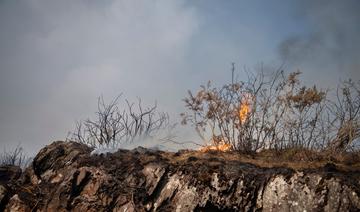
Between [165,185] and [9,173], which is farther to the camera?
[9,173]

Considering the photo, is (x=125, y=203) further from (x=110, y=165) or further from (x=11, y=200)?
(x=11, y=200)

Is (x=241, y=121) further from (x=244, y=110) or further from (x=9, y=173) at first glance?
(x=9, y=173)

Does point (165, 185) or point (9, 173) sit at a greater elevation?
point (9, 173)

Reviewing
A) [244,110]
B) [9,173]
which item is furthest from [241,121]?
[9,173]

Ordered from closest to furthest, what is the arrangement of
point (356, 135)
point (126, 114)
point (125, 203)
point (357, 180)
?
point (357, 180) → point (125, 203) → point (356, 135) → point (126, 114)

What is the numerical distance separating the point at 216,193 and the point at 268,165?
147 centimetres

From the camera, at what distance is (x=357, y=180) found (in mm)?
→ 6492

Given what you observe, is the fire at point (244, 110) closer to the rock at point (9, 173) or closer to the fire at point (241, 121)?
the fire at point (241, 121)

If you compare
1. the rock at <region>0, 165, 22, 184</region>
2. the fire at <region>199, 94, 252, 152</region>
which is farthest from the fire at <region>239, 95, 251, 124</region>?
the rock at <region>0, 165, 22, 184</region>

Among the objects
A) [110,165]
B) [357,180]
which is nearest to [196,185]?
[110,165]

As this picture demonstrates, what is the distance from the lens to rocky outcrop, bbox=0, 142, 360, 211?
21.9ft

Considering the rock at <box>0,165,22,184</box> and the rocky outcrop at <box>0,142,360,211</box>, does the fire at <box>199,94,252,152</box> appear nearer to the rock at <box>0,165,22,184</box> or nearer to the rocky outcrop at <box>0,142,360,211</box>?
the rocky outcrop at <box>0,142,360,211</box>

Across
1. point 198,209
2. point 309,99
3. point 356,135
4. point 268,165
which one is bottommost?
point 198,209

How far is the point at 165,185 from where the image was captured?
7.81 m
